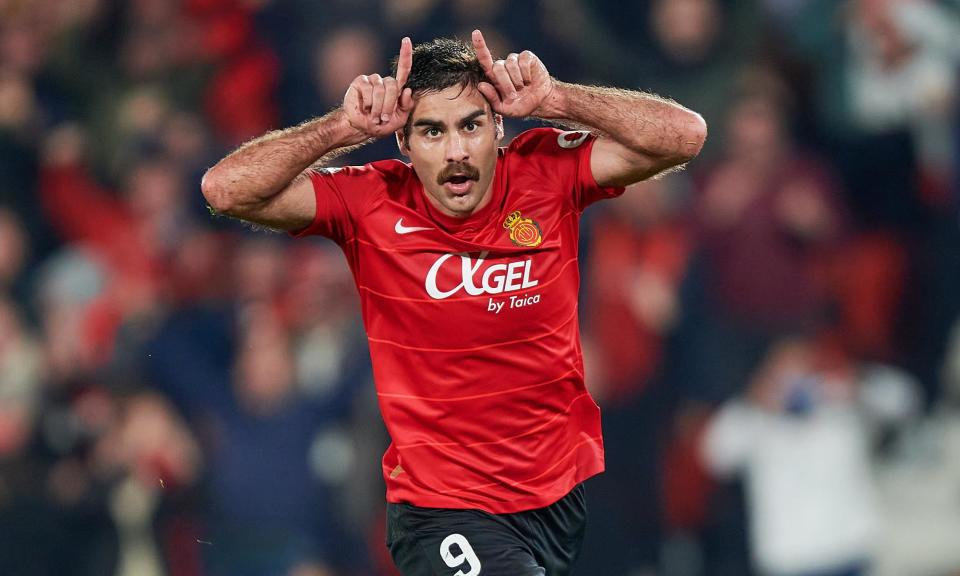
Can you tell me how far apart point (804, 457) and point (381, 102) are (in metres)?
4.65

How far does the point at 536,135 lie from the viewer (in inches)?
194

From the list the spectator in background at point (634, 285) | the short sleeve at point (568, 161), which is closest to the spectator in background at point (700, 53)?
the spectator in background at point (634, 285)

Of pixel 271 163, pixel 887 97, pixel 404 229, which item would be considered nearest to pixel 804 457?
pixel 887 97

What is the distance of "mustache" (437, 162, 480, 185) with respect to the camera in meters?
4.57

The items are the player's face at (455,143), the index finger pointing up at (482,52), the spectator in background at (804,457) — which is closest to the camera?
the index finger pointing up at (482,52)

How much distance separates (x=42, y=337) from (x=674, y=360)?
436cm

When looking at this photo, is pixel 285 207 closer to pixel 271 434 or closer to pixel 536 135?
pixel 536 135

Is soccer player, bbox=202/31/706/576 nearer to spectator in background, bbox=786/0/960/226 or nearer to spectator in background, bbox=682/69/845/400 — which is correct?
spectator in background, bbox=682/69/845/400

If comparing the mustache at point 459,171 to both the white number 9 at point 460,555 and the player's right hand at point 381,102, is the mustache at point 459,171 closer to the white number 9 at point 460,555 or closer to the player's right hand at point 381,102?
the player's right hand at point 381,102

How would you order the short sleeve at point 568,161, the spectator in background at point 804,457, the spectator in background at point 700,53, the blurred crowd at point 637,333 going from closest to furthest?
the short sleeve at point 568,161, the spectator in background at point 804,457, the blurred crowd at point 637,333, the spectator in background at point 700,53

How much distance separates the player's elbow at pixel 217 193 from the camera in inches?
180

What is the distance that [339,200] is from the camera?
15.5ft

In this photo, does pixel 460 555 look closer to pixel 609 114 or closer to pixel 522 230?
pixel 522 230

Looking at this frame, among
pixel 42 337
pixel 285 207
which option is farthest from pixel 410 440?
pixel 42 337
